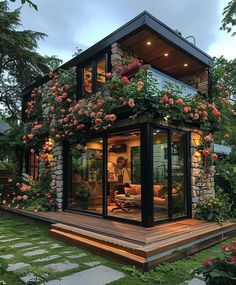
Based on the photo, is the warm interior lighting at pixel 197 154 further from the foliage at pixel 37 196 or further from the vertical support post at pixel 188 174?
the foliage at pixel 37 196

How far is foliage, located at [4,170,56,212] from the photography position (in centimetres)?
842

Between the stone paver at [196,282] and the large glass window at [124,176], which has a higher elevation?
the large glass window at [124,176]

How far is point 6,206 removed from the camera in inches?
369

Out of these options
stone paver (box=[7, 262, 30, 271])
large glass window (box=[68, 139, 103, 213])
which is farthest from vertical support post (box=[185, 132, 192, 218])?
stone paver (box=[7, 262, 30, 271])

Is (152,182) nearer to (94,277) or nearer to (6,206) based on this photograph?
(94,277)

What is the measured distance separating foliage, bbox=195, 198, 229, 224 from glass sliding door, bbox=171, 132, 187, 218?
15.4 inches

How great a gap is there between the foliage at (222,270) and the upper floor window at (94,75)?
221 inches

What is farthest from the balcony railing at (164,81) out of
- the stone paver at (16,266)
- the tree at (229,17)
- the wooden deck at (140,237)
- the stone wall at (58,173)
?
the tree at (229,17)

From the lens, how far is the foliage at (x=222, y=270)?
2363 millimetres

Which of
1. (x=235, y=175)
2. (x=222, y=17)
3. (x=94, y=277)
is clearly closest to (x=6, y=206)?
(x=94, y=277)

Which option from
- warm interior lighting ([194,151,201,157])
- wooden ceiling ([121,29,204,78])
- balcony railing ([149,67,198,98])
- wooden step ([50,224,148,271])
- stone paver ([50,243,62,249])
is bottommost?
stone paver ([50,243,62,249])

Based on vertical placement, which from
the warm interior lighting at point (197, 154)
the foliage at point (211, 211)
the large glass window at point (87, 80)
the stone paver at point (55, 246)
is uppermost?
the large glass window at point (87, 80)

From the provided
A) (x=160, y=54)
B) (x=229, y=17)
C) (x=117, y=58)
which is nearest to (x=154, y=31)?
(x=117, y=58)

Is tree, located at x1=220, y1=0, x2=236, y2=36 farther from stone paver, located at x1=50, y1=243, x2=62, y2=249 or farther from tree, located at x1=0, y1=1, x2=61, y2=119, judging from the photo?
stone paver, located at x1=50, y1=243, x2=62, y2=249
